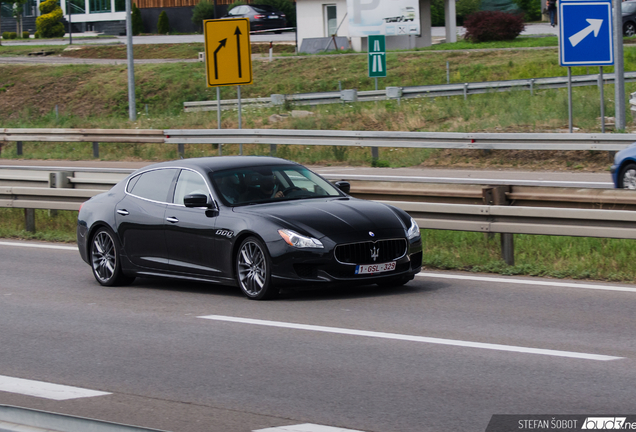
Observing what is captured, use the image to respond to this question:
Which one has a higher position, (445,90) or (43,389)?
(445,90)

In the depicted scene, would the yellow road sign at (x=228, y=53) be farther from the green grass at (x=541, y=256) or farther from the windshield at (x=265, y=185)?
the windshield at (x=265, y=185)

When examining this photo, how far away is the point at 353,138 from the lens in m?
24.3

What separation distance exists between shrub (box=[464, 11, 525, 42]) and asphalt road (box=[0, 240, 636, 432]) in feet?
137

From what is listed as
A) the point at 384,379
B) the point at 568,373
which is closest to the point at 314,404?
the point at 384,379

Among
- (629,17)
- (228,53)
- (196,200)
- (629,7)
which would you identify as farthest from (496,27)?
(196,200)

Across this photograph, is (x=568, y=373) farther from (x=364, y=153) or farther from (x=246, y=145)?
(x=246, y=145)

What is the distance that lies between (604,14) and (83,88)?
33124 mm

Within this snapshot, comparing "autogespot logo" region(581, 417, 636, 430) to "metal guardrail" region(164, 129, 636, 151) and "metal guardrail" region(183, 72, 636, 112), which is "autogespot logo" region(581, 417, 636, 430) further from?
"metal guardrail" region(183, 72, 636, 112)

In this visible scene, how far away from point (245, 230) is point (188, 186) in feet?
3.99

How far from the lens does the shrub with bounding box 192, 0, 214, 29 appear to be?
7381 centimetres

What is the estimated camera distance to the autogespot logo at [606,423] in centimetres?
532

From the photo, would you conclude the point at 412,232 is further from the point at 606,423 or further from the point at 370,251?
the point at 606,423

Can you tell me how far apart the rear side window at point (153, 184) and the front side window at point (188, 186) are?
16 cm

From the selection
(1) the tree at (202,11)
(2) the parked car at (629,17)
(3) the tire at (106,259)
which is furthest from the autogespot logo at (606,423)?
(1) the tree at (202,11)
